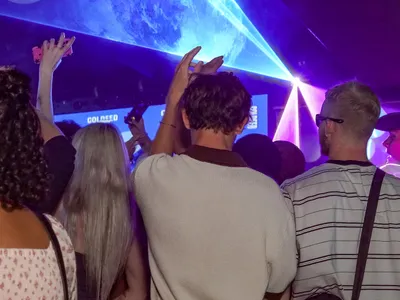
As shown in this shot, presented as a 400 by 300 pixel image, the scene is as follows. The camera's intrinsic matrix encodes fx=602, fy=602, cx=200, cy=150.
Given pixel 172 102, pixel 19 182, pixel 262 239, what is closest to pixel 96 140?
pixel 172 102

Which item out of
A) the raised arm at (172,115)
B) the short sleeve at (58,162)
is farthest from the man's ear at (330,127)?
the short sleeve at (58,162)

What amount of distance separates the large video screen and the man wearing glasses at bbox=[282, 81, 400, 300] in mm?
2821

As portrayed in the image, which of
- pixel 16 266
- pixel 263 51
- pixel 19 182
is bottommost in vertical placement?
pixel 16 266

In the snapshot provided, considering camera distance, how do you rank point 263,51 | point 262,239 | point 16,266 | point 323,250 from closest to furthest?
point 16,266, point 262,239, point 323,250, point 263,51

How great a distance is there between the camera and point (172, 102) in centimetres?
205

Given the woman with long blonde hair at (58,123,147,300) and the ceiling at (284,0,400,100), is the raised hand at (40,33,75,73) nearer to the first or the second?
the woman with long blonde hair at (58,123,147,300)

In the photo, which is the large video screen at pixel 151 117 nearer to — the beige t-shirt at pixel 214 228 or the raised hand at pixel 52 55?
the raised hand at pixel 52 55

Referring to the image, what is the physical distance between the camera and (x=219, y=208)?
1.82 meters

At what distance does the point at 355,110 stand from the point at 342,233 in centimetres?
44

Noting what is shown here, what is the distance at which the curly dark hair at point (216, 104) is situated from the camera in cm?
189

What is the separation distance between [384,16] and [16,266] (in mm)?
4352

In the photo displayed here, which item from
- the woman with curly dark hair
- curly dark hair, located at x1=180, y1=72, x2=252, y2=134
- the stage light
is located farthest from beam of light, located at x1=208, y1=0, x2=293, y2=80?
the woman with curly dark hair

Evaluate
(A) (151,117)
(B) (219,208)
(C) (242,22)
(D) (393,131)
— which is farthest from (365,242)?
(A) (151,117)

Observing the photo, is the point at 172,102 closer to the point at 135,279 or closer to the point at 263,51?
the point at 135,279
